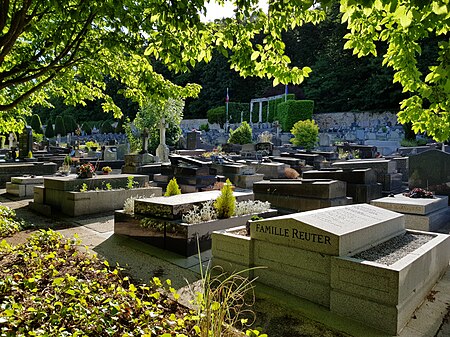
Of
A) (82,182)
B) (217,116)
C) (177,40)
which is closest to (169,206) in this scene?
(177,40)

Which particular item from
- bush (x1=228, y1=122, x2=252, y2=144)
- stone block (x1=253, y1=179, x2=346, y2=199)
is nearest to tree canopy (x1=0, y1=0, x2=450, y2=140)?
stone block (x1=253, y1=179, x2=346, y2=199)

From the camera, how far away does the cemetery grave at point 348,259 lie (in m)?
3.87

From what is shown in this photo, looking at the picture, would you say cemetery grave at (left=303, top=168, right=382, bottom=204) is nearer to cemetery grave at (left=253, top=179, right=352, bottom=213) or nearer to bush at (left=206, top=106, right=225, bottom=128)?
cemetery grave at (left=253, top=179, right=352, bottom=213)

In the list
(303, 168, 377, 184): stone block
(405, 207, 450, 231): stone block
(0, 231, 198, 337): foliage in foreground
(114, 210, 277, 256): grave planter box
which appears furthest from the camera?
(303, 168, 377, 184): stone block

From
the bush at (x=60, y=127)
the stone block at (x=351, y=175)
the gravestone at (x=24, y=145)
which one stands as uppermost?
the bush at (x=60, y=127)

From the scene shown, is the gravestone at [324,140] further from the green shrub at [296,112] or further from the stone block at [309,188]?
the stone block at [309,188]

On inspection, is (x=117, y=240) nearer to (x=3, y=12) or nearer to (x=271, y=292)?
(x=271, y=292)

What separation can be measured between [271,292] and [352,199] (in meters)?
5.82

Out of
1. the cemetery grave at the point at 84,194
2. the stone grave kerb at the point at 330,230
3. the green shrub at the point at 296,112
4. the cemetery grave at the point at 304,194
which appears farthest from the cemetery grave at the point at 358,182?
the green shrub at the point at 296,112

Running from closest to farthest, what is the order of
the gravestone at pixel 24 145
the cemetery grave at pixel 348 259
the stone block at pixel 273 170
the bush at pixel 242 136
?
the cemetery grave at pixel 348 259, the stone block at pixel 273 170, the gravestone at pixel 24 145, the bush at pixel 242 136

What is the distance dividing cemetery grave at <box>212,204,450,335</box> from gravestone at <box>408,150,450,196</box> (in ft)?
19.4

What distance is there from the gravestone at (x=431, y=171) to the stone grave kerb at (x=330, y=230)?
21.1ft

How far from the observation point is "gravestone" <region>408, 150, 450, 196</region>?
422 inches

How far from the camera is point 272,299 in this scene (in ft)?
14.8
